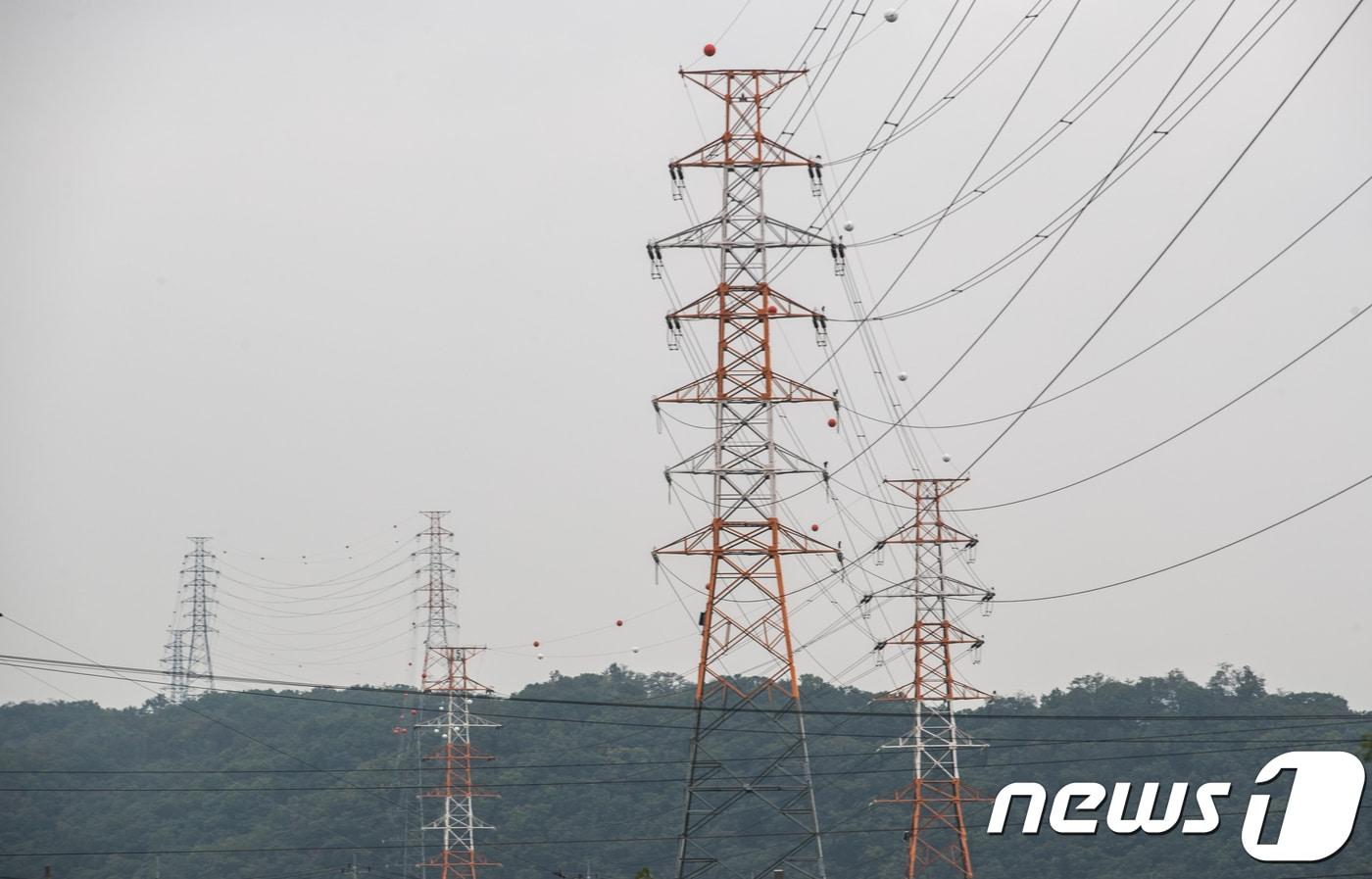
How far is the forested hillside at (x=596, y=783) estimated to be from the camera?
11100 centimetres

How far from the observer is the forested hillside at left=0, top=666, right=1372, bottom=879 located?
364ft

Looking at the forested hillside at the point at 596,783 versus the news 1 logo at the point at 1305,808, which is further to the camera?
the forested hillside at the point at 596,783

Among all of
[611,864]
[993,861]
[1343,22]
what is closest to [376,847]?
[611,864]

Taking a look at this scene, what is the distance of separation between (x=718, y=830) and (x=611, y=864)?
11.3m

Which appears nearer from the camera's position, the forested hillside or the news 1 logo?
the news 1 logo

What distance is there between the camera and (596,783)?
405ft

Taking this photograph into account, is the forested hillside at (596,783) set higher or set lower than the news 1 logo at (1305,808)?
higher

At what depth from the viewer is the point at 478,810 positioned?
122 metres

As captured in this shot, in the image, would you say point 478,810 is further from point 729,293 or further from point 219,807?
point 729,293

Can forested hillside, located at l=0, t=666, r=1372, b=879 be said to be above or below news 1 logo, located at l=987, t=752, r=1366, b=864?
above

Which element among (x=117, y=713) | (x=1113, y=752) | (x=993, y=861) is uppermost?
(x=117, y=713)

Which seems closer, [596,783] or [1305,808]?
[1305,808]

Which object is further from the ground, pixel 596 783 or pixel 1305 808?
pixel 596 783

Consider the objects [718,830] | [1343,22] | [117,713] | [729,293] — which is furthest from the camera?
[117,713]
